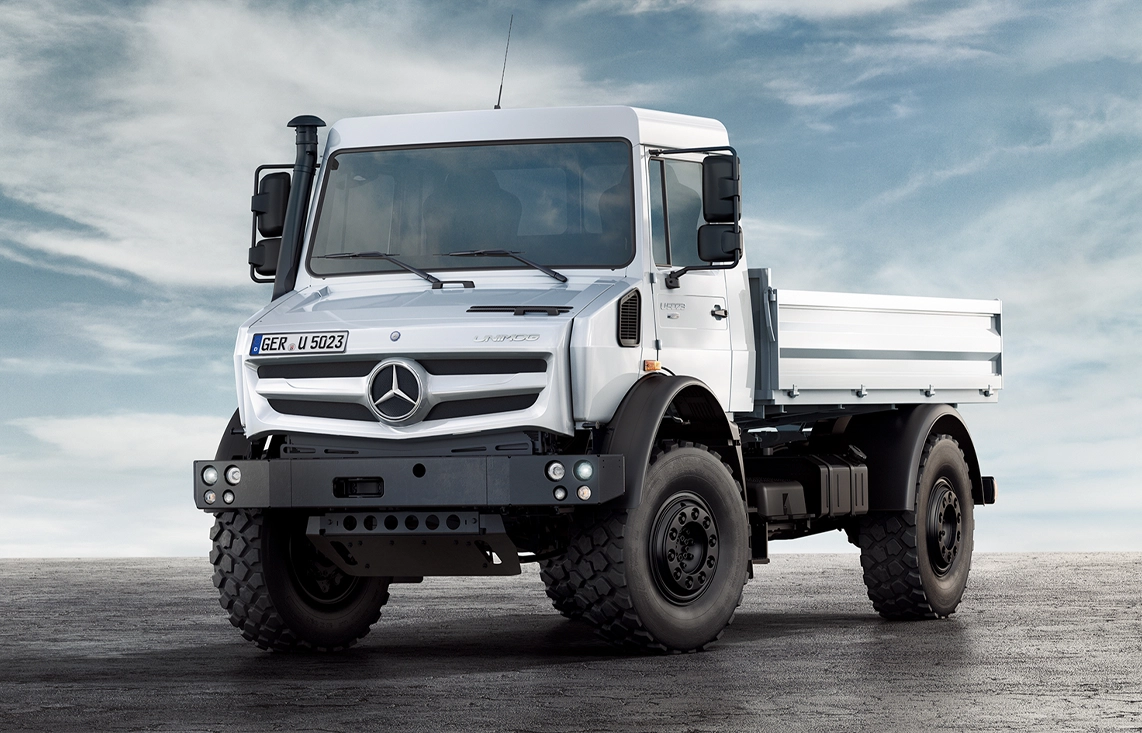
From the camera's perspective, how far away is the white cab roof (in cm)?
1150

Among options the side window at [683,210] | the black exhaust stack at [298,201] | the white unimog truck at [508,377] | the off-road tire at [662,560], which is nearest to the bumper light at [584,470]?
the white unimog truck at [508,377]

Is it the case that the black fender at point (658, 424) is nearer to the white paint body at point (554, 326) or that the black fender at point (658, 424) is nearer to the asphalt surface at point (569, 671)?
the white paint body at point (554, 326)

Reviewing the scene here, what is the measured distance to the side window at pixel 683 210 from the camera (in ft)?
38.0

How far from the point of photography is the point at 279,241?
39.9 ft

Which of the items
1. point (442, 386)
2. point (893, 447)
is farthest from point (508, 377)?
point (893, 447)

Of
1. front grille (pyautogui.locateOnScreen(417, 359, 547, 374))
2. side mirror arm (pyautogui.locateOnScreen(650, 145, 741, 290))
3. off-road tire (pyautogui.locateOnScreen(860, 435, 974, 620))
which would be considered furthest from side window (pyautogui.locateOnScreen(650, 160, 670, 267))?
off-road tire (pyautogui.locateOnScreen(860, 435, 974, 620))

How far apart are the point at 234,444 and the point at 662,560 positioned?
10.5 feet

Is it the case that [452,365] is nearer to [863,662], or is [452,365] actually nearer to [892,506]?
[863,662]

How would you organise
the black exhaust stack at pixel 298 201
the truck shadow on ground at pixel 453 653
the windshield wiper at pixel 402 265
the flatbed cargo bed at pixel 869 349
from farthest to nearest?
1. the flatbed cargo bed at pixel 869 349
2. the black exhaust stack at pixel 298 201
3. the windshield wiper at pixel 402 265
4. the truck shadow on ground at pixel 453 653

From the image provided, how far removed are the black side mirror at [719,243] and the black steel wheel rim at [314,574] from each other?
359 centimetres

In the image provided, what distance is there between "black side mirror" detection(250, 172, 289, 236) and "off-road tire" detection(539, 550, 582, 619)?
326 cm

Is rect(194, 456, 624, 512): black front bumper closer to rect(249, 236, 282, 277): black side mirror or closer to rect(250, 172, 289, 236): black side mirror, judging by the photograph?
rect(249, 236, 282, 277): black side mirror

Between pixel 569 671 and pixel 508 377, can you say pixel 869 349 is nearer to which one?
pixel 508 377

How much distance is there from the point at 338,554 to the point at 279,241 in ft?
8.20
